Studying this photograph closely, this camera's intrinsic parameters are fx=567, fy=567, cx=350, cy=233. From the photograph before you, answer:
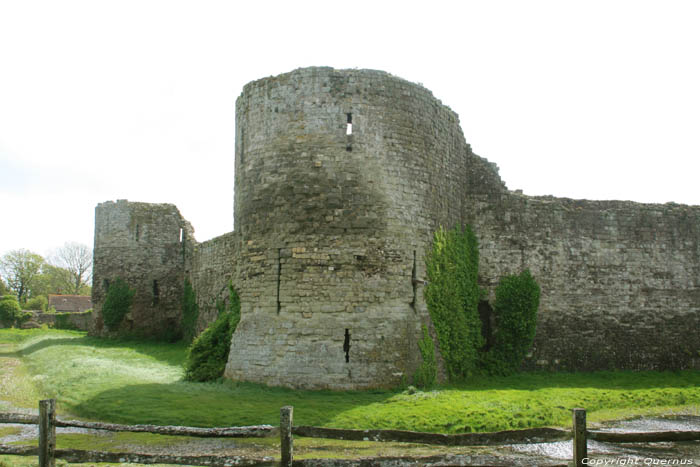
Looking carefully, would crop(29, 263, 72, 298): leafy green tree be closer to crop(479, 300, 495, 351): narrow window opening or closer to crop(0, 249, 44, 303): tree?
crop(0, 249, 44, 303): tree

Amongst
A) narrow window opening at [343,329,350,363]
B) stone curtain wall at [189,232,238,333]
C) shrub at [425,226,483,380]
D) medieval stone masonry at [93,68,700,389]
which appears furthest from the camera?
stone curtain wall at [189,232,238,333]

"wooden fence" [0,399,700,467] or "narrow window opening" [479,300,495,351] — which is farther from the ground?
"narrow window opening" [479,300,495,351]

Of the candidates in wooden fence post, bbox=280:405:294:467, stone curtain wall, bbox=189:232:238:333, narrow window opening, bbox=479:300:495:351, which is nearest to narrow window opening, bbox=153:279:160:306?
stone curtain wall, bbox=189:232:238:333

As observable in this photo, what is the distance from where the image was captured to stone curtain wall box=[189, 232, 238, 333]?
20.2 m

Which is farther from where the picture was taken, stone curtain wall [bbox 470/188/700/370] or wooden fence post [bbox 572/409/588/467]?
stone curtain wall [bbox 470/188/700/370]

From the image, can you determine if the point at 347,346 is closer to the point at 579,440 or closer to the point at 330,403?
the point at 330,403

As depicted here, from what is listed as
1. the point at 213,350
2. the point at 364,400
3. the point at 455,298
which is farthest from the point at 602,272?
the point at 213,350

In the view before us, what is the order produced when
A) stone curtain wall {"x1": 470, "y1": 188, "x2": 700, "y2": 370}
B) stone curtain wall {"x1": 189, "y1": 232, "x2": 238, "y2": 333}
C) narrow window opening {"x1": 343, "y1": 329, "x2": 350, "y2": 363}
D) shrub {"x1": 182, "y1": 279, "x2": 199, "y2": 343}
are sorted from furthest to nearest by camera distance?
shrub {"x1": 182, "y1": 279, "x2": 199, "y2": 343} → stone curtain wall {"x1": 189, "y1": 232, "x2": 238, "y2": 333} → stone curtain wall {"x1": 470, "y1": 188, "x2": 700, "y2": 370} → narrow window opening {"x1": 343, "y1": 329, "x2": 350, "y2": 363}

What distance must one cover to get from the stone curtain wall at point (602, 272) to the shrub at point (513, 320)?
371 mm

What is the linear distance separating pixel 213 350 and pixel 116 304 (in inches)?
618

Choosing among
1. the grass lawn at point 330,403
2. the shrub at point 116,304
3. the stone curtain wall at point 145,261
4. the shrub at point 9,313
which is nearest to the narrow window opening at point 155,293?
Result: the stone curtain wall at point 145,261

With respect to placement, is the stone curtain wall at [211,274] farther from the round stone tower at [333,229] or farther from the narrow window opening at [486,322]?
the narrow window opening at [486,322]

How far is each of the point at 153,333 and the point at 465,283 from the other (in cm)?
1852

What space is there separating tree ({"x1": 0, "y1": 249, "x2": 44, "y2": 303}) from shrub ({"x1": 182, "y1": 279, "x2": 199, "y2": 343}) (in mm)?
48646
